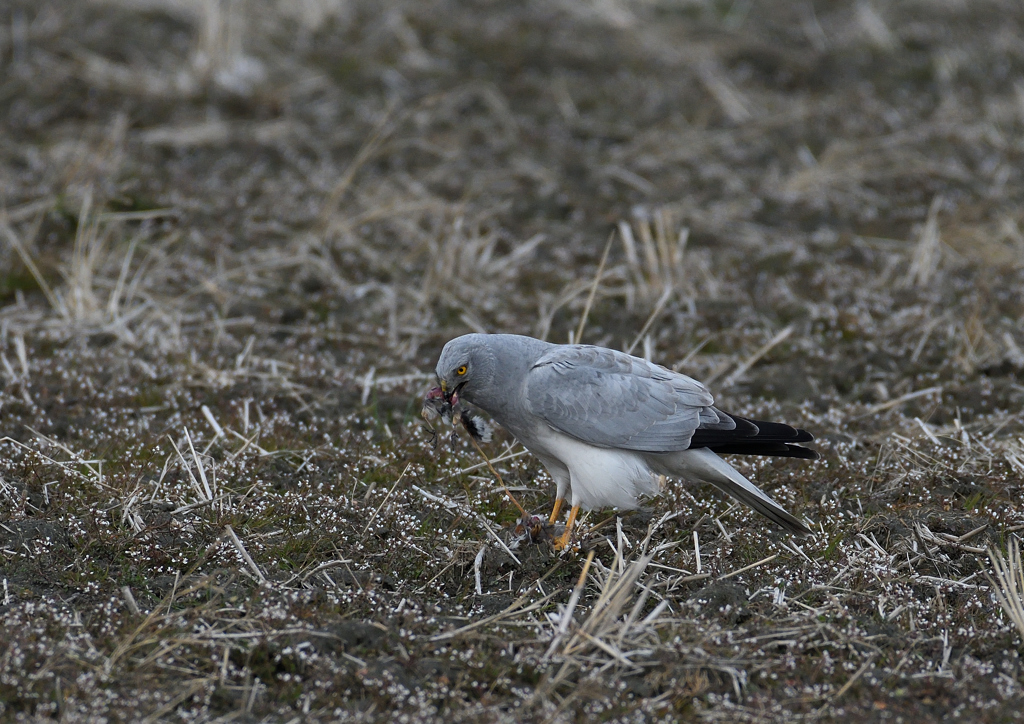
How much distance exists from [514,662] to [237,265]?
489 centimetres

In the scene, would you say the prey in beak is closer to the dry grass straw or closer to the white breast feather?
the white breast feather

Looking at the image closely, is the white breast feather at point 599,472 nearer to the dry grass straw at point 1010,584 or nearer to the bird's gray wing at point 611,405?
the bird's gray wing at point 611,405

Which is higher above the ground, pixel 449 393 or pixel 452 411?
pixel 449 393

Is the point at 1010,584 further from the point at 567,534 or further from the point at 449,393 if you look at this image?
the point at 449,393

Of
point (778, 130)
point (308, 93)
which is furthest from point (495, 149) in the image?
point (778, 130)

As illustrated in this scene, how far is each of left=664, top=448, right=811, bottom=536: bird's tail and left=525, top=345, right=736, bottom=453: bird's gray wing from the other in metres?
0.14

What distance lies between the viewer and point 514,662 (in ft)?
13.3

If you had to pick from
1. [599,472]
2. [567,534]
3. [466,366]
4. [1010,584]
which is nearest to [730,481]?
[599,472]

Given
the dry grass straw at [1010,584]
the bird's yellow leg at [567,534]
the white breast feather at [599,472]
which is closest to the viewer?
the dry grass straw at [1010,584]

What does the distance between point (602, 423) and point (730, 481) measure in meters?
0.70

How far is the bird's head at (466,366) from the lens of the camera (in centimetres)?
487

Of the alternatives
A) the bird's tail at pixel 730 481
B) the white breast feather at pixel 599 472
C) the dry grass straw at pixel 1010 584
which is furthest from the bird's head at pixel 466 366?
the dry grass straw at pixel 1010 584

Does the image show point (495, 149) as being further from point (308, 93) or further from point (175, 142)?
point (175, 142)

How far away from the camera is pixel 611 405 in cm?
495
